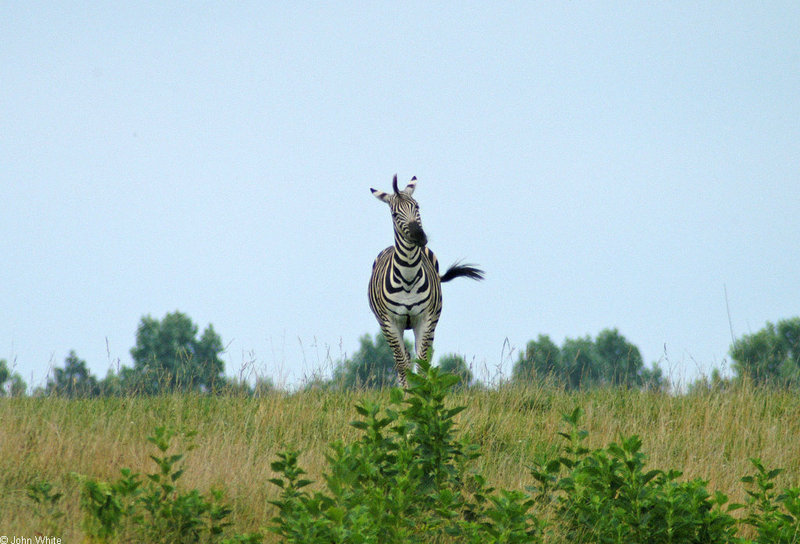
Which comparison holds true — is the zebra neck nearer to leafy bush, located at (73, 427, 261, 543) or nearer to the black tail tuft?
the black tail tuft

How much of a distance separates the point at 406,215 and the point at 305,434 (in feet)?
13.7

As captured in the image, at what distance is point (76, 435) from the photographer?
712 centimetres

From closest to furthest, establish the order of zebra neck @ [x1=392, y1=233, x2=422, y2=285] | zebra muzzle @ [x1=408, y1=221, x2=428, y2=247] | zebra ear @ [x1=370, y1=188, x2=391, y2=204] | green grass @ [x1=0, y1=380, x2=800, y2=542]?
1. green grass @ [x1=0, y1=380, x2=800, y2=542]
2. zebra muzzle @ [x1=408, y1=221, x2=428, y2=247]
3. zebra neck @ [x1=392, y1=233, x2=422, y2=285]
4. zebra ear @ [x1=370, y1=188, x2=391, y2=204]

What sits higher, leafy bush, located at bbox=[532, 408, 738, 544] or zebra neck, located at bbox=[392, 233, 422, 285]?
zebra neck, located at bbox=[392, 233, 422, 285]

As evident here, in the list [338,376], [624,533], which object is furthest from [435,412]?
[338,376]

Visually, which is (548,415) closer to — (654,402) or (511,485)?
(654,402)

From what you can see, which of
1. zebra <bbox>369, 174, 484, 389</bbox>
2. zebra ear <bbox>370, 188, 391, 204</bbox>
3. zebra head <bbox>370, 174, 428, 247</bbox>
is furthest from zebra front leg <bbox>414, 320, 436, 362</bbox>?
zebra ear <bbox>370, 188, 391, 204</bbox>

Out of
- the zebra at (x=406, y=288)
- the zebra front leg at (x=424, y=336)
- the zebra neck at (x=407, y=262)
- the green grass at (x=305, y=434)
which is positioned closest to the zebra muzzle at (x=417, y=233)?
the zebra at (x=406, y=288)

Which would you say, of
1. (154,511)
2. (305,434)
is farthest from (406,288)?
(154,511)

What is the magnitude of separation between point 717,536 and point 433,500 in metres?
1.82

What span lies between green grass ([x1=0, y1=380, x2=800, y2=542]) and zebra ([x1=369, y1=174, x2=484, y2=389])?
75.2 inches

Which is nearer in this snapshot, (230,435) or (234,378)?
(230,435)

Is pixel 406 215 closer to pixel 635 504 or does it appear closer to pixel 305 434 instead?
pixel 305 434

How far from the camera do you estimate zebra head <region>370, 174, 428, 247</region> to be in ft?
35.8
